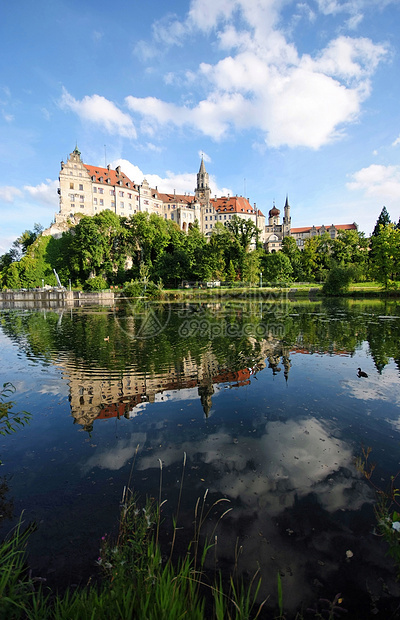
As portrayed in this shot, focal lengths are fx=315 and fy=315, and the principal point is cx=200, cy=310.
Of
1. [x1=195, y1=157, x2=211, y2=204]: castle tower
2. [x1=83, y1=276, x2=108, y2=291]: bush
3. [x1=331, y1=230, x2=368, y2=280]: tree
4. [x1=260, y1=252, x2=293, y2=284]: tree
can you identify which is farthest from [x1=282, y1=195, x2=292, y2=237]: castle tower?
[x1=83, y1=276, x2=108, y2=291]: bush

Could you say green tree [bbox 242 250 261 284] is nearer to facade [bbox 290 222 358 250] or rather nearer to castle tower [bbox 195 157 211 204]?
castle tower [bbox 195 157 211 204]

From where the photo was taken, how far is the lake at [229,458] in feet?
15.1

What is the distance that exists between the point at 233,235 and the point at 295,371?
263 feet

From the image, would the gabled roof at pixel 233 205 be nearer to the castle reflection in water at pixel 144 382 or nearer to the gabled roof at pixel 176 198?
the gabled roof at pixel 176 198

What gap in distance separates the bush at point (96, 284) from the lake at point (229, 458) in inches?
2725

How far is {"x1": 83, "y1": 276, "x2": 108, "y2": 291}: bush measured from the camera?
270ft

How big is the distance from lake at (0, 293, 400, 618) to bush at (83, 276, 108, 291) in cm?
6921

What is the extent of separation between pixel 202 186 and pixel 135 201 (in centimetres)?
4394

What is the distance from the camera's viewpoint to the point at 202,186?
144 meters

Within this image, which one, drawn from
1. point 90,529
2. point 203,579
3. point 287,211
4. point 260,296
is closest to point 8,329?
point 90,529

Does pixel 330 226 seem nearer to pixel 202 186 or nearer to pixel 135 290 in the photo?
pixel 202 186

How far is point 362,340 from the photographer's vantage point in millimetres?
20484

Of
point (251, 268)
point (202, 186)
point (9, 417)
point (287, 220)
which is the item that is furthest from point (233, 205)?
point (9, 417)

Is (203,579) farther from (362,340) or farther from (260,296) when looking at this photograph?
(260,296)
